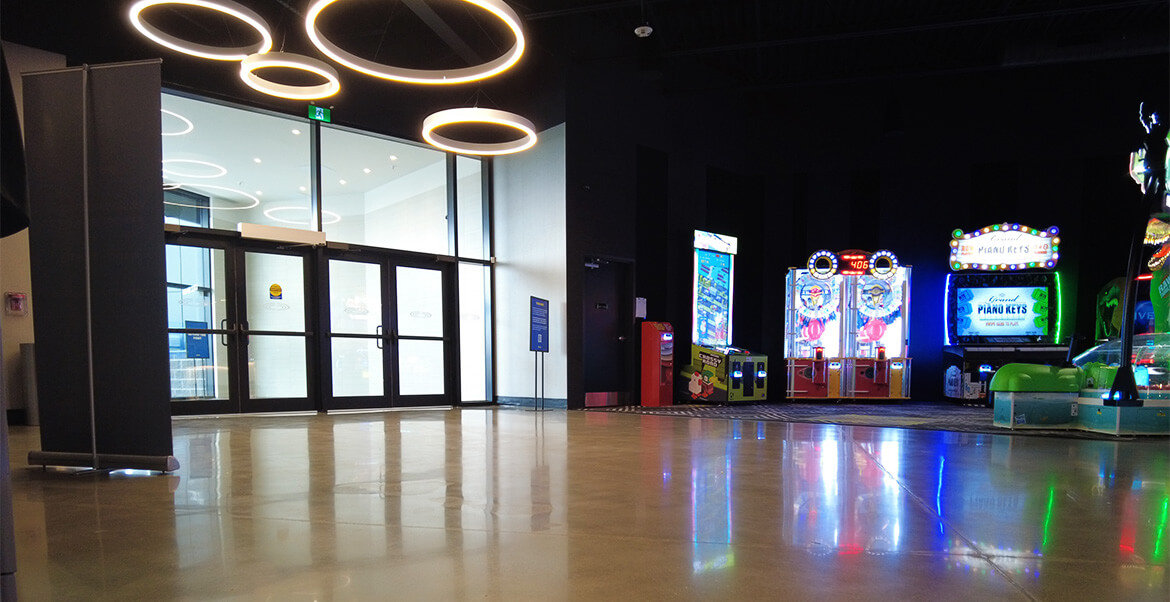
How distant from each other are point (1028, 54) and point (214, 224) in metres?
11.3

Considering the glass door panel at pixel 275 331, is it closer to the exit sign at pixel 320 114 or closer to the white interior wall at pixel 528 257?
the exit sign at pixel 320 114

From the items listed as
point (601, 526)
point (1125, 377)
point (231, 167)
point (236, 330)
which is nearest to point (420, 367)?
point (236, 330)

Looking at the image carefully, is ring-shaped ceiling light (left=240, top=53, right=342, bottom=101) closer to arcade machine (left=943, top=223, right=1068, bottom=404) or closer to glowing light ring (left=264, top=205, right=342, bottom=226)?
glowing light ring (left=264, top=205, right=342, bottom=226)

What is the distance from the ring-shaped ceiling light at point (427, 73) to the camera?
203 inches

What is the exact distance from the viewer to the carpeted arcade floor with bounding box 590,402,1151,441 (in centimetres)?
593

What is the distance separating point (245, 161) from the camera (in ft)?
26.1

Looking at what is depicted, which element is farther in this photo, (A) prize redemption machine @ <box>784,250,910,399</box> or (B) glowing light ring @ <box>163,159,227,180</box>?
(A) prize redemption machine @ <box>784,250,910,399</box>

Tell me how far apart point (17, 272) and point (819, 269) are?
10457 millimetres

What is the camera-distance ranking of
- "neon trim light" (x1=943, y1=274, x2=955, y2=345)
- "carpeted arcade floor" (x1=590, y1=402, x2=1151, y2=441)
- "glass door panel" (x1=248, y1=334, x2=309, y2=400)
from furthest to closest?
"neon trim light" (x1=943, y1=274, x2=955, y2=345) < "glass door panel" (x1=248, y1=334, x2=309, y2=400) < "carpeted arcade floor" (x1=590, y1=402, x2=1151, y2=441)

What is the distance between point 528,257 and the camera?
366 inches

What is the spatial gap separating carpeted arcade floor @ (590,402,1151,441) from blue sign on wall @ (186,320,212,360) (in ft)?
15.9

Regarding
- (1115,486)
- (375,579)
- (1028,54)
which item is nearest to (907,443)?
(1115,486)

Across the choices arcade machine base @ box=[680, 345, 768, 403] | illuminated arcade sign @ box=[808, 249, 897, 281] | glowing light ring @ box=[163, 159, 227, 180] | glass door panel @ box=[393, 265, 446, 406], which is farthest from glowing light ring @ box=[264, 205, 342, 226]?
illuminated arcade sign @ box=[808, 249, 897, 281]

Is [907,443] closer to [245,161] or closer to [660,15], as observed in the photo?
[660,15]
